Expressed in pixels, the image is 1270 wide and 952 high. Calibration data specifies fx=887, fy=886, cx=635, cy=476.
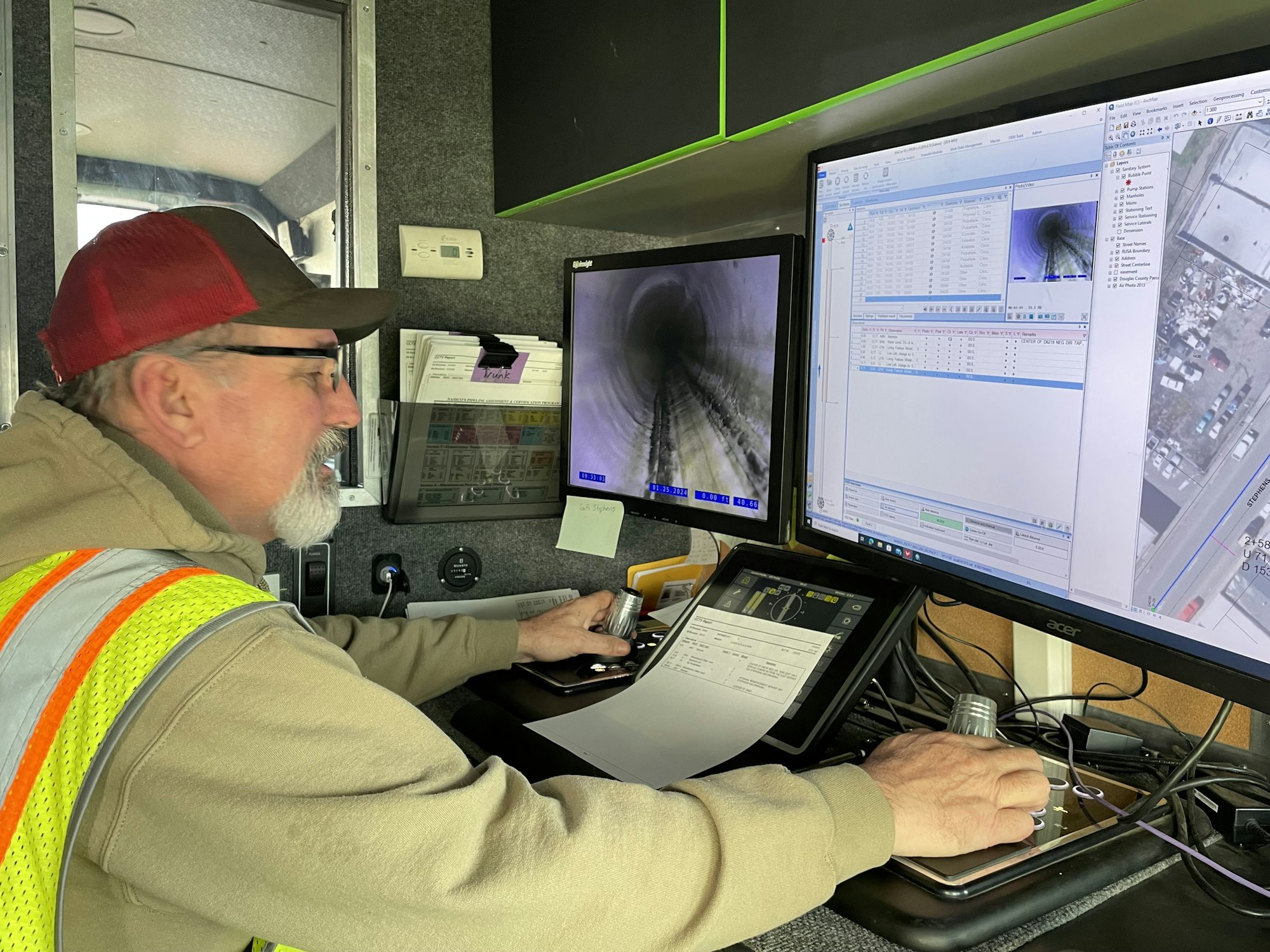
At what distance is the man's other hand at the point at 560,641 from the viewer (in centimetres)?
101

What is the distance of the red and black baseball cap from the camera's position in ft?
2.28

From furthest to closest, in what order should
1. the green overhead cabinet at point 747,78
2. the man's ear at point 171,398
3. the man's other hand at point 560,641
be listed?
1. the man's other hand at point 560,641
2. the man's ear at point 171,398
3. the green overhead cabinet at point 747,78

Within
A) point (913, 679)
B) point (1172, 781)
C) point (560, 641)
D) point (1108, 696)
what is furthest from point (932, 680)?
point (560, 641)

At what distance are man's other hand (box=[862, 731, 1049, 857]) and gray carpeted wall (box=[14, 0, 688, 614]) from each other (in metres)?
0.70

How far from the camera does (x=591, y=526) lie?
1149mm

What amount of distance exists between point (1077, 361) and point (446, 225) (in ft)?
2.72

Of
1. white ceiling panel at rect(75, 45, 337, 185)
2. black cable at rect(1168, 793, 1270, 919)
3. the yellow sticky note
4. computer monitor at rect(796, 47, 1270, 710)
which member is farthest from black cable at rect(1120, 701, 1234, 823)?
white ceiling panel at rect(75, 45, 337, 185)

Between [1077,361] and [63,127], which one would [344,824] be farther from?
[63,127]

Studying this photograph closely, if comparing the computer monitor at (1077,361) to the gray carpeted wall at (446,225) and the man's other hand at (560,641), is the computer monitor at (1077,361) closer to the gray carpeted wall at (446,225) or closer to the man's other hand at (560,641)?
the man's other hand at (560,641)

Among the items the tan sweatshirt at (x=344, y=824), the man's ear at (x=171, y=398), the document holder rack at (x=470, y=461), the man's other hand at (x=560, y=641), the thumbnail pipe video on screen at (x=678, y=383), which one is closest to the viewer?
the tan sweatshirt at (x=344, y=824)

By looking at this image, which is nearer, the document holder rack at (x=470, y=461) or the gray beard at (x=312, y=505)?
the gray beard at (x=312, y=505)

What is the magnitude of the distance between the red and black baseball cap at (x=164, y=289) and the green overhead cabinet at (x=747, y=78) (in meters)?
0.38

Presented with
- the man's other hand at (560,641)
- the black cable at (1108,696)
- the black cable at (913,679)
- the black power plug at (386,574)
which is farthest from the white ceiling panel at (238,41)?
the black cable at (1108,696)

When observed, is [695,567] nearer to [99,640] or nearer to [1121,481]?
[1121,481]
